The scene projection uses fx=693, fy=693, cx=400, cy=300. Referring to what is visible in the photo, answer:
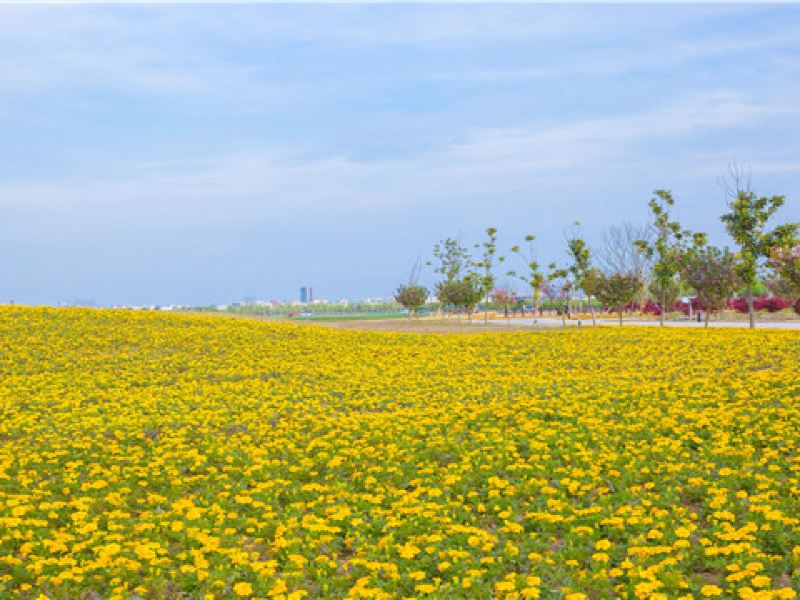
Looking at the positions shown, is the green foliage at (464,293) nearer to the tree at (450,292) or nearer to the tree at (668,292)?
the tree at (450,292)

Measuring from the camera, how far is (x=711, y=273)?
38.3 meters

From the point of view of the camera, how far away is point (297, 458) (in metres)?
10.6

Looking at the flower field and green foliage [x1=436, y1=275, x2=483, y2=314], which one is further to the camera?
green foliage [x1=436, y1=275, x2=483, y2=314]

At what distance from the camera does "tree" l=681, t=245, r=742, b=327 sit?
38.1 m

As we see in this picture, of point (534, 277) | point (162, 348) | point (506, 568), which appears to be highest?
point (534, 277)

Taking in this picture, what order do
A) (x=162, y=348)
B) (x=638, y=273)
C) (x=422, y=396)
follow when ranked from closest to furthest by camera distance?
(x=422, y=396), (x=162, y=348), (x=638, y=273)

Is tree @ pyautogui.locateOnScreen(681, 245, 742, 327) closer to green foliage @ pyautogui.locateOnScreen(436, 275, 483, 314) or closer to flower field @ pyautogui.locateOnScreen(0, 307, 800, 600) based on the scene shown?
green foliage @ pyautogui.locateOnScreen(436, 275, 483, 314)

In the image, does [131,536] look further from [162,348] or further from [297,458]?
[162,348]

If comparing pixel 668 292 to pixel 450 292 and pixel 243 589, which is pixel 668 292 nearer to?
pixel 450 292

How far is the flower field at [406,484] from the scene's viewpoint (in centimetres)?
688

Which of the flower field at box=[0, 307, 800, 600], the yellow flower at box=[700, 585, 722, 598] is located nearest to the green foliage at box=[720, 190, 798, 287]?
the flower field at box=[0, 307, 800, 600]

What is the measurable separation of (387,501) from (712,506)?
3.86m

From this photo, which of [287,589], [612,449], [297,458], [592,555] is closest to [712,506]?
[592,555]

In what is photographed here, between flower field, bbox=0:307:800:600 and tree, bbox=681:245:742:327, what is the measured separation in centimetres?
2076
